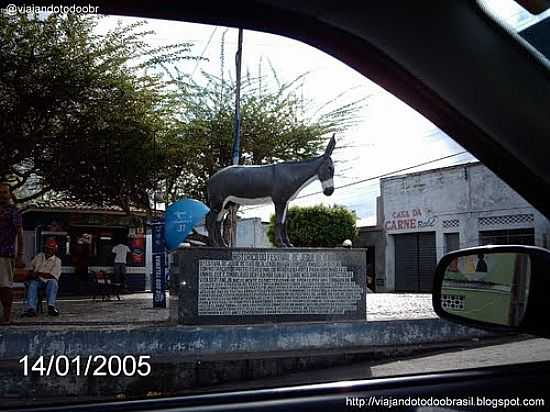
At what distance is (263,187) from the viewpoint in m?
7.32

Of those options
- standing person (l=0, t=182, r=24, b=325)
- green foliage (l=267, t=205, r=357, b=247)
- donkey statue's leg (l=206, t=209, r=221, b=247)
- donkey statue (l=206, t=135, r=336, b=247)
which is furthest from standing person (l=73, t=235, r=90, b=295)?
standing person (l=0, t=182, r=24, b=325)

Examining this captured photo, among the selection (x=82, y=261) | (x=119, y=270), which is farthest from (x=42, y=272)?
(x=82, y=261)

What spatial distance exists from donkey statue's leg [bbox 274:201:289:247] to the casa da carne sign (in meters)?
4.61

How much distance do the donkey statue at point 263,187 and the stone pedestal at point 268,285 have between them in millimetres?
553

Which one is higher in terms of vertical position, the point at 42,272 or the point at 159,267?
the point at 42,272

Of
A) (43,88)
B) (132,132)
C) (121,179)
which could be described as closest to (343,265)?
(132,132)

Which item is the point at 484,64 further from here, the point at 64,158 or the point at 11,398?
the point at 64,158

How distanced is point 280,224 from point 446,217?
5.36 m

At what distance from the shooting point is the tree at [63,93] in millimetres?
2475

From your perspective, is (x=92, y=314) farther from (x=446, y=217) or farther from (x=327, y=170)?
(x=446, y=217)

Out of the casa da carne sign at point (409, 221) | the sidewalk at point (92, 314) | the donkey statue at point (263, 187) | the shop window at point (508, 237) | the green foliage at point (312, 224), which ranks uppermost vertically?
the donkey statue at point (263, 187)

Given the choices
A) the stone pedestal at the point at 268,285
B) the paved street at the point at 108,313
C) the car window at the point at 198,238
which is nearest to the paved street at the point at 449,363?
the car window at the point at 198,238

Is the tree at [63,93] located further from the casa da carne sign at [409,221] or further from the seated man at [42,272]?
the casa da carne sign at [409,221]

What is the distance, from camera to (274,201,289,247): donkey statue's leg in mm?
7277
